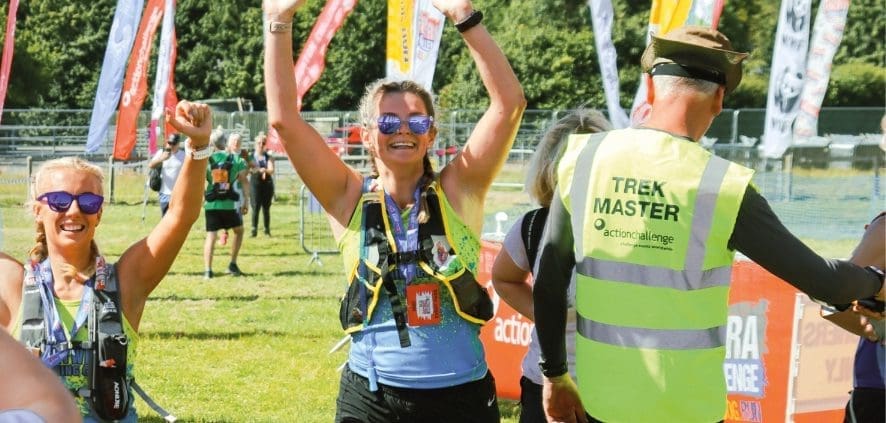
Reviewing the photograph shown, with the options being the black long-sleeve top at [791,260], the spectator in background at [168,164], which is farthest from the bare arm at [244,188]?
the black long-sleeve top at [791,260]

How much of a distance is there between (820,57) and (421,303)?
13880 millimetres

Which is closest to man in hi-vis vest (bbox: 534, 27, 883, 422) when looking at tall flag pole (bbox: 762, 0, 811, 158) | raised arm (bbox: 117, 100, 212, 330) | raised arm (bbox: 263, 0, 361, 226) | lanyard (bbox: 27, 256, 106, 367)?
raised arm (bbox: 263, 0, 361, 226)

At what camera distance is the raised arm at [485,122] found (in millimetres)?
Answer: 3449

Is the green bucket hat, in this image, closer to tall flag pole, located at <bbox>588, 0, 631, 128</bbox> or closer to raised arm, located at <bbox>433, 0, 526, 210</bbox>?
raised arm, located at <bbox>433, 0, 526, 210</bbox>

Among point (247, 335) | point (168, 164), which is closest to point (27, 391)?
point (247, 335)

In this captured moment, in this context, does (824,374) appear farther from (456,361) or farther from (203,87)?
(203,87)

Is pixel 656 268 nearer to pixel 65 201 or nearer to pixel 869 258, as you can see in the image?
pixel 869 258

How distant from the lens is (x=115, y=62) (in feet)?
57.1

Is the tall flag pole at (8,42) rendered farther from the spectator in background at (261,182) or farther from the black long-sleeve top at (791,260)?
the black long-sleeve top at (791,260)

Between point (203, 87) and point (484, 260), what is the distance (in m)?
53.4

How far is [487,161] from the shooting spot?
3.55 metres

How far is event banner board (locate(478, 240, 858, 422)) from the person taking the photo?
6.00 meters

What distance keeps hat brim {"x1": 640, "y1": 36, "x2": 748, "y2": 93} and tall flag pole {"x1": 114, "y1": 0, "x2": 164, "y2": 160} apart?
17.1m

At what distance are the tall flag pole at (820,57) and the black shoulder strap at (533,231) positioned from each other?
10594 mm
